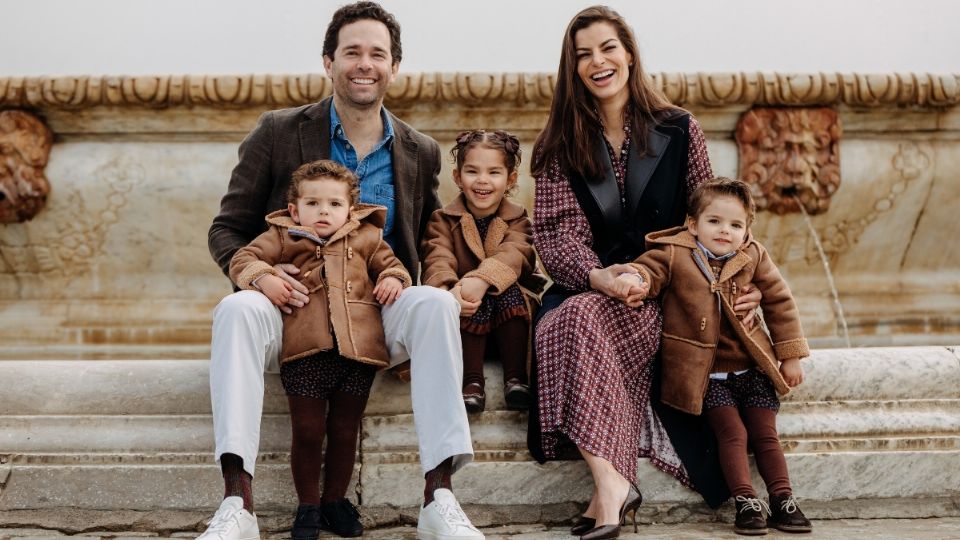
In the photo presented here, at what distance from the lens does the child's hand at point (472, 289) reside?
3.11m

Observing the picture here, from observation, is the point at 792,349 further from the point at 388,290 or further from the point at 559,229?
the point at 388,290

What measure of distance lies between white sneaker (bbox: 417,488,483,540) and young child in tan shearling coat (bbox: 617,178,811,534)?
73 cm

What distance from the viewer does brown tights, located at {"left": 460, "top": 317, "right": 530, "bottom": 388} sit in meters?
3.10

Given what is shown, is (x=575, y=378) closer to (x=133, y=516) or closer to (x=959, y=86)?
(x=133, y=516)

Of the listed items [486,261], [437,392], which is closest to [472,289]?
[486,261]

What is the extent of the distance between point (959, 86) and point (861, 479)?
257 cm

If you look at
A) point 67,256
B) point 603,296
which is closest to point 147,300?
point 67,256

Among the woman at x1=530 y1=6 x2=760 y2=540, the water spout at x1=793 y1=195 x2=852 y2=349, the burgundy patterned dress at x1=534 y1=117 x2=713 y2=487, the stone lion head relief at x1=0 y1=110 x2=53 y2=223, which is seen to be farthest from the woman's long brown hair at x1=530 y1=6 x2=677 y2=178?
the stone lion head relief at x1=0 y1=110 x2=53 y2=223

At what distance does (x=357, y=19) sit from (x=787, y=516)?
1968mm

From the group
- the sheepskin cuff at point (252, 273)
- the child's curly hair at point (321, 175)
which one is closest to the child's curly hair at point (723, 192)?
the child's curly hair at point (321, 175)

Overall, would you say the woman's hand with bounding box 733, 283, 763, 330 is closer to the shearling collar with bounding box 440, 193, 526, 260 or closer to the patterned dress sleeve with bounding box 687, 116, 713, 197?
the patterned dress sleeve with bounding box 687, 116, 713, 197

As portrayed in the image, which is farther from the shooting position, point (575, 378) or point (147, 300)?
point (147, 300)

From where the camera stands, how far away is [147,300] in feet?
16.9

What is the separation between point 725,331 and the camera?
3021 mm
